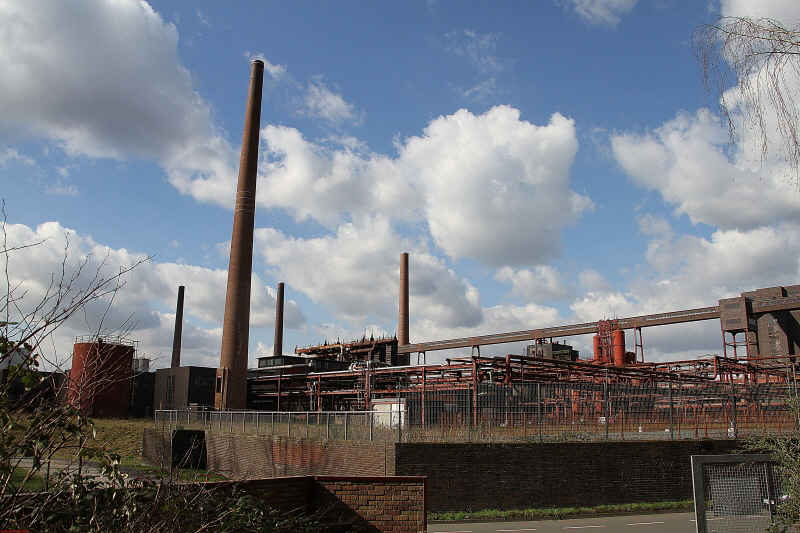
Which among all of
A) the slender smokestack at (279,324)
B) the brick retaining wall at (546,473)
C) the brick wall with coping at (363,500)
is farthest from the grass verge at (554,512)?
the slender smokestack at (279,324)

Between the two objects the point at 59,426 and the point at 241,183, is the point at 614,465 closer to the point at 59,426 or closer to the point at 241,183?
the point at 59,426

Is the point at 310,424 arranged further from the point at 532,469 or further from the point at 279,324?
the point at 279,324

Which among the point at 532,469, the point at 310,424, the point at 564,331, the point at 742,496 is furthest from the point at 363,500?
the point at 564,331

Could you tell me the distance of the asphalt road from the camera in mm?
14469

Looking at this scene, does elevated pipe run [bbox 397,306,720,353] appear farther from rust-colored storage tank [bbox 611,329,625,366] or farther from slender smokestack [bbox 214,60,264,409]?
slender smokestack [bbox 214,60,264,409]

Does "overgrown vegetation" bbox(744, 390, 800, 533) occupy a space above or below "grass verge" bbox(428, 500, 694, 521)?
above

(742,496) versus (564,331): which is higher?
(564,331)

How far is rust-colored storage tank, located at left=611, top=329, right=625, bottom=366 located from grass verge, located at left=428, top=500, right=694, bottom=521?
22770 millimetres

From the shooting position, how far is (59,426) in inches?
167

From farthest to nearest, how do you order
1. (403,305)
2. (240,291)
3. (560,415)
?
(403,305)
(240,291)
(560,415)

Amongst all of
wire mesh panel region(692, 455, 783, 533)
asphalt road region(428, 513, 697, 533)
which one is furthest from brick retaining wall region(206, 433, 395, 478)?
wire mesh panel region(692, 455, 783, 533)

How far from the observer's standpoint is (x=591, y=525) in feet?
50.2

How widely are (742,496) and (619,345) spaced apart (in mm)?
33351

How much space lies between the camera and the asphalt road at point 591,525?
14.5m
